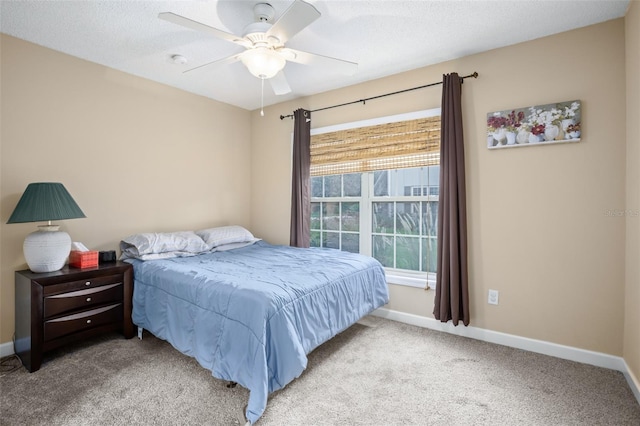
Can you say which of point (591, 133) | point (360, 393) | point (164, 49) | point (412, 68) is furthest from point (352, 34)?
point (360, 393)

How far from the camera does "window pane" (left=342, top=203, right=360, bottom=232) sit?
12.0ft

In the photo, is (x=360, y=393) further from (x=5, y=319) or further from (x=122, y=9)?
(x=122, y=9)

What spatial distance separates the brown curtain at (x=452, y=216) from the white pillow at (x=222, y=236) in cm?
220

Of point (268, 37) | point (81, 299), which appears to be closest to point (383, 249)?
point (268, 37)

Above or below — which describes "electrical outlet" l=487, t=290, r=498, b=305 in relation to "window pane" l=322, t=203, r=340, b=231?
below

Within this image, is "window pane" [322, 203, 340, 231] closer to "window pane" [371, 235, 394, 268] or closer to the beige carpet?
"window pane" [371, 235, 394, 268]

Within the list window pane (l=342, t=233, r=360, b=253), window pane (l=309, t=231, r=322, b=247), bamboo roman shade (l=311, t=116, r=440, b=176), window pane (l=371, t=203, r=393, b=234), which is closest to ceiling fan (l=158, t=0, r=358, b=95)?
bamboo roman shade (l=311, t=116, r=440, b=176)

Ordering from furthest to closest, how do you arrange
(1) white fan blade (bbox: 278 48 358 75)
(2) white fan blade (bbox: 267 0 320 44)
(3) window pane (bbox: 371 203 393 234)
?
1. (3) window pane (bbox: 371 203 393 234)
2. (1) white fan blade (bbox: 278 48 358 75)
3. (2) white fan blade (bbox: 267 0 320 44)

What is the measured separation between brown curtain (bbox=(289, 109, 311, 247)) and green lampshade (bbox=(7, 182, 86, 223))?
82.1 inches

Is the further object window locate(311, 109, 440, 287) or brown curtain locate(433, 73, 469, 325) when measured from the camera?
window locate(311, 109, 440, 287)

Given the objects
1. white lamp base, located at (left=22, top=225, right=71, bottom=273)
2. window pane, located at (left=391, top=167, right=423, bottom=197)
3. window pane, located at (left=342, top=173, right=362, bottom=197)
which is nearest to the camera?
white lamp base, located at (left=22, top=225, right=71, bottom=273)

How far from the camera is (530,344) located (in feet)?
8.52

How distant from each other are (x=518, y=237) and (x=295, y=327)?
1.98 m

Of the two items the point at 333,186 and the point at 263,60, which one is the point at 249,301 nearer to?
the point at 263,60
